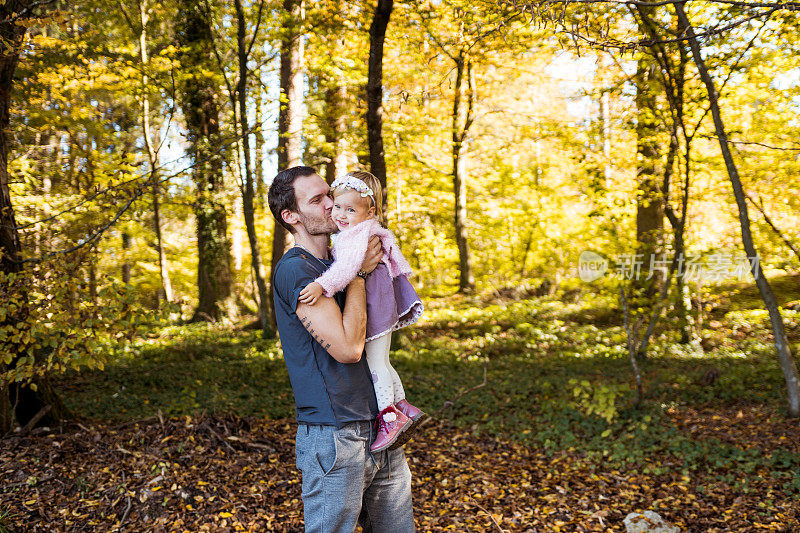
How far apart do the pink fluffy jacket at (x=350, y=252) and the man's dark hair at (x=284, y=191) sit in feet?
0.71

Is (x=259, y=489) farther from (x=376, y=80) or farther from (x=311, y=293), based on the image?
(x=376, y=80)

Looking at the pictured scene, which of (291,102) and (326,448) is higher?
(291,102)

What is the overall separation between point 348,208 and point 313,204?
0.13m

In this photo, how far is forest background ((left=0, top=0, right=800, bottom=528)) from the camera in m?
4.57

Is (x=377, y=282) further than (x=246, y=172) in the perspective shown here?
No

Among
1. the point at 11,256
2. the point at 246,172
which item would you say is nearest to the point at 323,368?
the point at 11,256

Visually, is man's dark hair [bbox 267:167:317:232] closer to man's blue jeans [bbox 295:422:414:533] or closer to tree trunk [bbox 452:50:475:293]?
man's blue jeans [bbox 295:422:414:533]

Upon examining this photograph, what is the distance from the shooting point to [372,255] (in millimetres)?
2025

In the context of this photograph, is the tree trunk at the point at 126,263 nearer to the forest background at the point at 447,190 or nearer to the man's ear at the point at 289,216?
the forest background at the point at 447,190

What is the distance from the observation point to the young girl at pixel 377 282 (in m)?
2.00

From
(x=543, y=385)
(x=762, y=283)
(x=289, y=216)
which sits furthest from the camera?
(x=543, y=385)

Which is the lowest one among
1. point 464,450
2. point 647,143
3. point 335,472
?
point 464,450

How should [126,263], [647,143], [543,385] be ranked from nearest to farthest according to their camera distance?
[543,385] < [647,143] < [126,263]

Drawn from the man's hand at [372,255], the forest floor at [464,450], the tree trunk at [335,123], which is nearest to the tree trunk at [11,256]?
the forest floor at [464,450]
